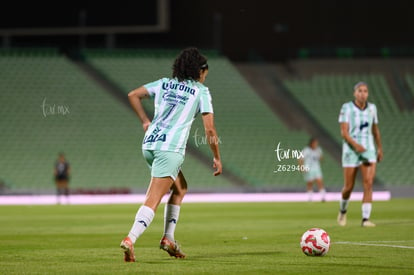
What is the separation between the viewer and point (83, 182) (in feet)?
128

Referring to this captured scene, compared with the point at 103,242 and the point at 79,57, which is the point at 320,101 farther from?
the point at 103,242

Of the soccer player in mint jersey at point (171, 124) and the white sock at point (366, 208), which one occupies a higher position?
the soccer player in mint jersey at point (171, 124)

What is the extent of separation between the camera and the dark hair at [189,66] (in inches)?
441

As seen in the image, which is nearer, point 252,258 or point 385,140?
point 252,258

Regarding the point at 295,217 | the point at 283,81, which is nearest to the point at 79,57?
the point at 283,81

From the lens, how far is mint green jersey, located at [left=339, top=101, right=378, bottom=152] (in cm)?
1767

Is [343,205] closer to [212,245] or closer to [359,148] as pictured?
[359,148]

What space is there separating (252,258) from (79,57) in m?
33.6

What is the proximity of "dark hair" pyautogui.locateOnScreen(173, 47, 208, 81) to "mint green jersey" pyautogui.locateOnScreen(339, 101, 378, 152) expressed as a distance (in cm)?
691

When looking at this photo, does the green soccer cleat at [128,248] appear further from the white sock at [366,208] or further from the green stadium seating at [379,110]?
the green stadium seating at [379,110]

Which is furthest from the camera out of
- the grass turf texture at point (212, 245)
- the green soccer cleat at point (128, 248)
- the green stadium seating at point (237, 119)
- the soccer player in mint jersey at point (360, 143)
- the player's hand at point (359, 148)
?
the green stadium seating at point (237, 119)

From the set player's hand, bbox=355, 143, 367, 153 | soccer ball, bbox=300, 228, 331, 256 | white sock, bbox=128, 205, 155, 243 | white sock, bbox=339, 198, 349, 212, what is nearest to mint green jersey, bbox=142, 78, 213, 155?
white sock, bbox=128, 205, 155, 243

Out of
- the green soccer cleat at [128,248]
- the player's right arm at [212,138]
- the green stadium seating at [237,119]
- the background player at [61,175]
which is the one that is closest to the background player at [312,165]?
the green stadium seating at [237,119]

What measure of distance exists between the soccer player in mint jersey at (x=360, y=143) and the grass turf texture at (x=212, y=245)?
71 centimetres
